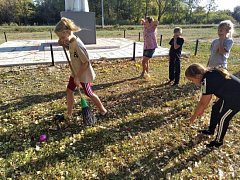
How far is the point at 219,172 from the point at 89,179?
5.48 feet

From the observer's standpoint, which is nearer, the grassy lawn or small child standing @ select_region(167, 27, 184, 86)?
the grassy lawn

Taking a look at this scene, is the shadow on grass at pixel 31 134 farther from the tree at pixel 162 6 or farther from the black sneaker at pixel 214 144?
the tree at pixel 162 6

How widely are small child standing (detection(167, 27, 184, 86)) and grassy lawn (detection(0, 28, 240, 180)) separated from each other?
457 millimetres

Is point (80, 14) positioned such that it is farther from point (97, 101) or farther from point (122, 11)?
point (122, 11)

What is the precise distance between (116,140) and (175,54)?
10.6 feet

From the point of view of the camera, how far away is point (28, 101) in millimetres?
5309

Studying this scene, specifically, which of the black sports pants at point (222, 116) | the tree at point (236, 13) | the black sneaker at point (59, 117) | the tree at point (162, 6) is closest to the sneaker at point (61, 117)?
the black sneaker at point (59, 117)

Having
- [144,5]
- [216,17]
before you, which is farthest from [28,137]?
[216,17]

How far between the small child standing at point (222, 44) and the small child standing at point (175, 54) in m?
1.43

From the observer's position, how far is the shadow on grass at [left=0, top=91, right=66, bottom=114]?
489cm

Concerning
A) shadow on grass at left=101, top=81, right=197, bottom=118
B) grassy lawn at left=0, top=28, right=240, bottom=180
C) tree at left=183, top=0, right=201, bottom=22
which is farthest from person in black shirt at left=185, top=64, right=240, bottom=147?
tree at left=183, top=0, right=201, bottom=22

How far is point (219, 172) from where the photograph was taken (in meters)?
3.10

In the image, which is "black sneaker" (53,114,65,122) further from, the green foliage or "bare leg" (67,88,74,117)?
the green foliage

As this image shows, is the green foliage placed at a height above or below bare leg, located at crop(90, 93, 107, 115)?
above
